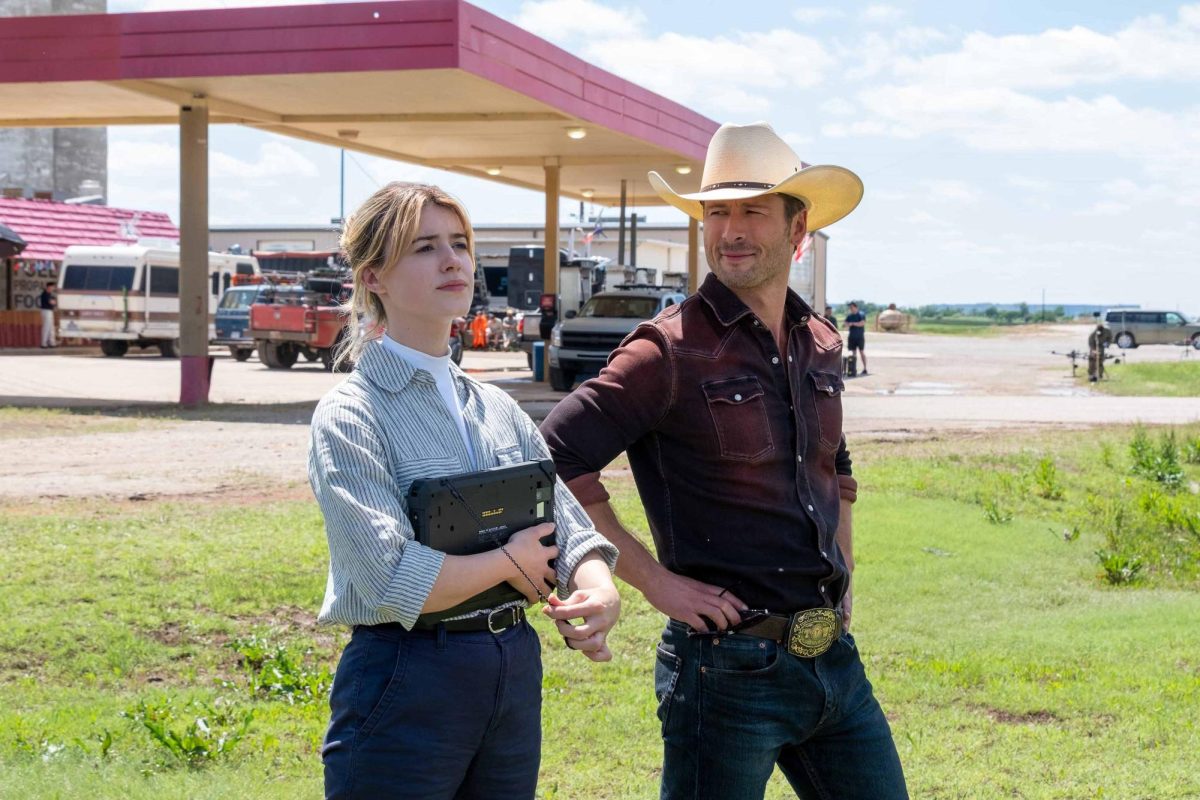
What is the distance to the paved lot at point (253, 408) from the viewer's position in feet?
42.3

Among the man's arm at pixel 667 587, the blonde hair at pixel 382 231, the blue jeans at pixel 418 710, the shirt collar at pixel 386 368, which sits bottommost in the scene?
the blue jeans at pixel 418 710

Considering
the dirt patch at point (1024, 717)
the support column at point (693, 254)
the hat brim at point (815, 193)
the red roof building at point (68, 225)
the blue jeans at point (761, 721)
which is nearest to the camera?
the blue jeans at point (761, 721)

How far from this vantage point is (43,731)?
5.47 meters

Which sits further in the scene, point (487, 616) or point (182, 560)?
point (182, 560)

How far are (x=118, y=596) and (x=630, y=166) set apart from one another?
77.4 feet

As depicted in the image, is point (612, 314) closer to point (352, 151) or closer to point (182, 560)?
point (352, 151)

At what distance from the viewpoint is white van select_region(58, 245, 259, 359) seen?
1361 inches

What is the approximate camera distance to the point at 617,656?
7.24 meters

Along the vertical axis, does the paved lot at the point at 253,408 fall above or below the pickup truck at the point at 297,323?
below

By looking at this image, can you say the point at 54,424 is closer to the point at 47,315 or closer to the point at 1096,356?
the point at 1096,356

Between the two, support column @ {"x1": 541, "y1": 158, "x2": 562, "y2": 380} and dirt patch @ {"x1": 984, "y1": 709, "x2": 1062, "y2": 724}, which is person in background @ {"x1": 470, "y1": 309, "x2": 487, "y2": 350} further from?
dirt patch @ {"x1": 984, "y1": 709, "x2": 1062, "y2": 724}

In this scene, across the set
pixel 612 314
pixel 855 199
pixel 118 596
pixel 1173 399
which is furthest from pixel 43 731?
pixel 1173 399

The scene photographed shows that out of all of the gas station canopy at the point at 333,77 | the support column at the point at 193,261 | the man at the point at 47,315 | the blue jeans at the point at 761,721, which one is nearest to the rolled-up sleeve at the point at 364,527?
the blue jeans at the point at 761,721

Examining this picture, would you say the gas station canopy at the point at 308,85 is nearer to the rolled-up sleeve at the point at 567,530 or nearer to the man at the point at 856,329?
the man at the point at 856,329
